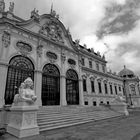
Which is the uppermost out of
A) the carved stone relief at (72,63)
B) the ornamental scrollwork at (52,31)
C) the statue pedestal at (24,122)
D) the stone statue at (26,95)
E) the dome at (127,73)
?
the ornamental scrollwork at (52,31)

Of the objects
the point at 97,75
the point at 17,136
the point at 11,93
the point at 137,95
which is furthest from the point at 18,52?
the point at 137,95

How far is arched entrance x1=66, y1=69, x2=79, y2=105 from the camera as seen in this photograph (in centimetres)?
2155

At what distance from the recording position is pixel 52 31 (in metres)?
21.5

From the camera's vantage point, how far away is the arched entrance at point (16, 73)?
1436 centimetres

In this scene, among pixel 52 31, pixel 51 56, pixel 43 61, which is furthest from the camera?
pixel 52 31

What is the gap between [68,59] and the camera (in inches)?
909

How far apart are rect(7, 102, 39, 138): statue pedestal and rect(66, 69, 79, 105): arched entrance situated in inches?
528

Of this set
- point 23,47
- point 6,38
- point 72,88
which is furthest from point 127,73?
point 6,38

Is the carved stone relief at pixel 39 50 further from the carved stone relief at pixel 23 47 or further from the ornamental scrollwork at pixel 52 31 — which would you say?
the ornamental scrollwork at pixel 52 31

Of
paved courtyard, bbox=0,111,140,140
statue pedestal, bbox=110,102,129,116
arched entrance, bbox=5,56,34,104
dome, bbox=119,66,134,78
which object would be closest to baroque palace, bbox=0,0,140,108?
arched entrance, bbox=5,56,34,104

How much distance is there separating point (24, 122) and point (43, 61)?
12299mm

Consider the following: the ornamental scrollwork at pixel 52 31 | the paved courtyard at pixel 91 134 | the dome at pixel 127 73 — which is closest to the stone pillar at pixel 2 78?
the paved courtyard at pixel 91 134

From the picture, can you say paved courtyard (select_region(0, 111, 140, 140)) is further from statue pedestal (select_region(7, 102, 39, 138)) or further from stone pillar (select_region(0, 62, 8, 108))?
stone pillar (select_region(0, 62, 8, 108))

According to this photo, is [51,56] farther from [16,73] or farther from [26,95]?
[26,95]
